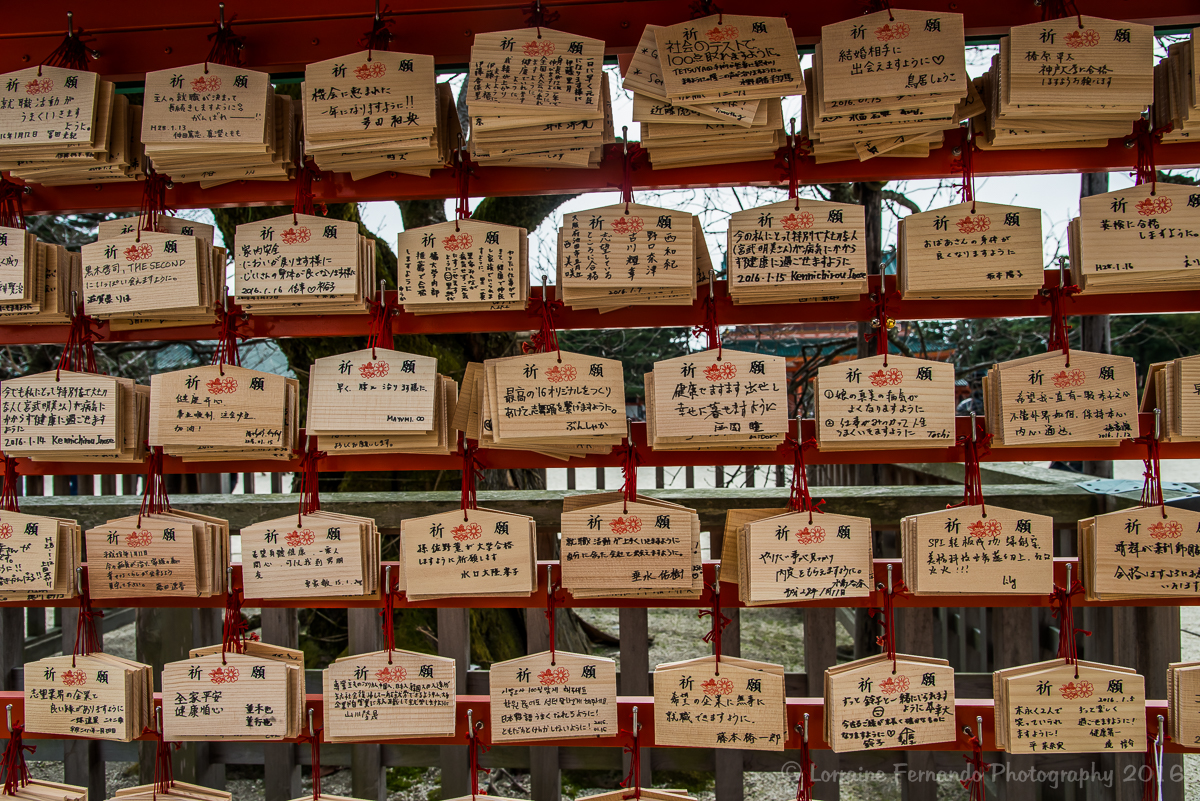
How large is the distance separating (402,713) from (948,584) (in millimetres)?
1352

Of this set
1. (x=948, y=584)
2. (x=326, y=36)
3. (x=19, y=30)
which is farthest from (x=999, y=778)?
(x=19, y=30)

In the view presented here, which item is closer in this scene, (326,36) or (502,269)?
(502,269)

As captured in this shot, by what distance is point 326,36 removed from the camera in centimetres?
178

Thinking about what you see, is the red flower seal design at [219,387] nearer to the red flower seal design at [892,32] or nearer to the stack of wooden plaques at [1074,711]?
the red flower seal design at [892,32]

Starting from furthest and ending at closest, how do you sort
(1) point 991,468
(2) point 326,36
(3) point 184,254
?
(1) point 991,468
(2) point 326,36
(3) point 184,254

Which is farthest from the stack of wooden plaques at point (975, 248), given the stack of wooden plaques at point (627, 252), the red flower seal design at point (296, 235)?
the red flower seal design at point (296, 235)

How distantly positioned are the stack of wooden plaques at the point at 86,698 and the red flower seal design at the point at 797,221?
6.23 ft

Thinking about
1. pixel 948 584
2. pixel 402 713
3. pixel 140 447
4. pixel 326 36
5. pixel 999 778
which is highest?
pixel 326 36

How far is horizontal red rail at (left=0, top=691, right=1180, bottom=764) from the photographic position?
1719mm

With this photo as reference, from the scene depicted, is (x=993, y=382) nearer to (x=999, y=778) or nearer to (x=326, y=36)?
(x=999, y=778)

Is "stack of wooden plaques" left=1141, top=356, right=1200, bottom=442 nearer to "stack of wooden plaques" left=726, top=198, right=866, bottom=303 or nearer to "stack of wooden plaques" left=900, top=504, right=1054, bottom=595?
"stack of wooden plaques" left=900, top=504, right=1054, bottom=595

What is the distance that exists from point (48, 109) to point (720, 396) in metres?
1.74

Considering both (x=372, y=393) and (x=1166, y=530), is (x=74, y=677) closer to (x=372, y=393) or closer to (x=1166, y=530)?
(x=372, y=393)

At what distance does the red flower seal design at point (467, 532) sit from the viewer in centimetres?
163
